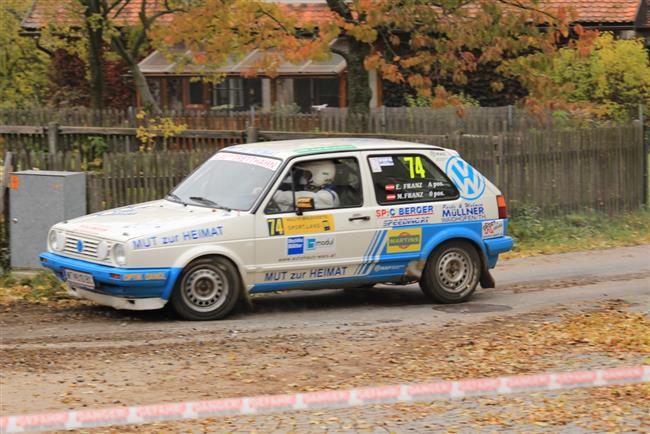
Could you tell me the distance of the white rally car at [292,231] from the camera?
1051 cm

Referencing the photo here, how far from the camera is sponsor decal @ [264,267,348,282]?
36.3 feet

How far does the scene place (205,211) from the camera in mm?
11016

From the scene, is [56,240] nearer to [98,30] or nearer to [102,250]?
[102,250]

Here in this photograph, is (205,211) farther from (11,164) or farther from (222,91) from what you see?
(222,91)

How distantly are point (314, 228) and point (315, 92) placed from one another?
22622 mm

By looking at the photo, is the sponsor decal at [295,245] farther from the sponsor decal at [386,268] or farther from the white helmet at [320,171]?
the sponsor decal at [386,268]

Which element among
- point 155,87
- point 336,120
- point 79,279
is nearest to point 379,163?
point 79,279

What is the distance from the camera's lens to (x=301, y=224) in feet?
36.6

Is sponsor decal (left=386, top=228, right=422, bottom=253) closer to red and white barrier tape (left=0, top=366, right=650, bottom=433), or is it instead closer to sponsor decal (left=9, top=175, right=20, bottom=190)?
red and white barrier tape (left=0, top=366, right=650, bottom=433)

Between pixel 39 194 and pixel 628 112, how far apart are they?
1553 centimetres

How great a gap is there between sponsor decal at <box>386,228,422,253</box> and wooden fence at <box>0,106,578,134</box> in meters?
6.47

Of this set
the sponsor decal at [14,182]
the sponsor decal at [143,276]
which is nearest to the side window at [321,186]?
the sponsor decal at [143,276]

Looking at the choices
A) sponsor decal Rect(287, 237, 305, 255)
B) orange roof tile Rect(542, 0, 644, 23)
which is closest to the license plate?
sponsor decal Rect(287, 237, 305, 255)

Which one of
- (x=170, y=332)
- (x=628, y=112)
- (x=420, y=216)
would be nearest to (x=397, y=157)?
(x=420, y=216)
